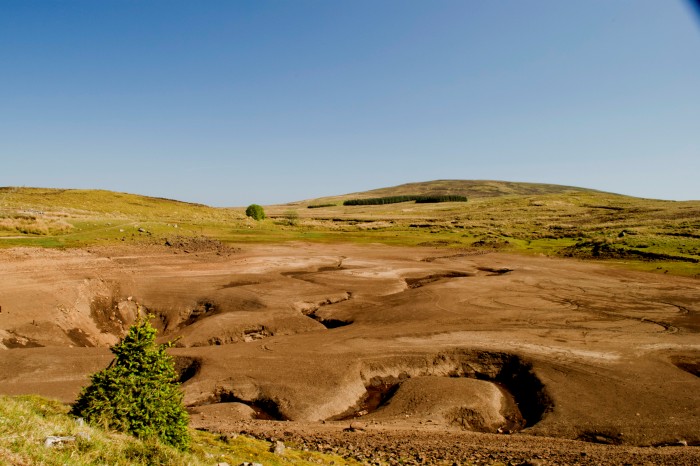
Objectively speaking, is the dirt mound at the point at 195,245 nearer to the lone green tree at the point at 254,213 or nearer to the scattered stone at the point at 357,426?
the scattered stone at the point at 357,426

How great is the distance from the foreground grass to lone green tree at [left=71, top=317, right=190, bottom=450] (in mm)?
449

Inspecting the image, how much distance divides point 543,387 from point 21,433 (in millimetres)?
19411

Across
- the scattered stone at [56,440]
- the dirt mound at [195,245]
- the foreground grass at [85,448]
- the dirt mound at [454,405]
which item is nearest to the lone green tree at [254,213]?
the dirt mound at [195,245]

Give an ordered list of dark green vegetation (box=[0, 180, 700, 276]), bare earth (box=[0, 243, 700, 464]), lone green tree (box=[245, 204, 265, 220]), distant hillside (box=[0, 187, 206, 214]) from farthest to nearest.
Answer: lone green tree (box=[245, 204, 265, 220])
distant hillside (box=[0, 187, 206, 214])
dark green vegetation (box=[0, 180, 700, 276])
bare earth (box=[0, 243, 700, 464])

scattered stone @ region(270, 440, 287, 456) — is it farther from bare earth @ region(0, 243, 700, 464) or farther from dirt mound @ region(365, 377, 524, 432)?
dirt mound @ region(365, 377, 524, 432)

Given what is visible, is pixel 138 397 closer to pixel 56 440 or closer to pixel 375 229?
pixel 56 440

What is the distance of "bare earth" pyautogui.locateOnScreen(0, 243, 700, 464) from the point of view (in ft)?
50.1

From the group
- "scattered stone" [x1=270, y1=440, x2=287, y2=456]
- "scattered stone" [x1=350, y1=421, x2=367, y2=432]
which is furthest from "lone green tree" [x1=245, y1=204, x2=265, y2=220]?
"scattered stone" [x1=270, y1=440, x2=287, y2=456]

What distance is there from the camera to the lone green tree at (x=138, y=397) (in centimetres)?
1000

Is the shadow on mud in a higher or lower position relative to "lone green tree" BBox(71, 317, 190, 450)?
lower

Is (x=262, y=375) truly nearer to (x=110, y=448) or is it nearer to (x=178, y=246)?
(x=110, y=448)

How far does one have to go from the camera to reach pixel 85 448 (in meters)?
7.96

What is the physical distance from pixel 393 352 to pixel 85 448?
17.2 metres

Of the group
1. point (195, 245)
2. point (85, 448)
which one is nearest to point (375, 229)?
point (195, 245)
